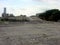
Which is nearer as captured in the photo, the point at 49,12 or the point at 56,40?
the point at 56,40

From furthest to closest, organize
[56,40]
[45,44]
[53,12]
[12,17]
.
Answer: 1. [53,12]
2. [12,17]
3. [56,40]
4. [45,44]

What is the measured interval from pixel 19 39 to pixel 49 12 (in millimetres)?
21283

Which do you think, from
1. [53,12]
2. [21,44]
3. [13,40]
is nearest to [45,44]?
[21,44]

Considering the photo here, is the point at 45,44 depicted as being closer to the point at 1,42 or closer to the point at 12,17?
the point at 1,42

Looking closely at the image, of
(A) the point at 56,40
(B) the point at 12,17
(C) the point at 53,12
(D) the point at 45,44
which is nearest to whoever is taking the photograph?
(D) the point at 45,44

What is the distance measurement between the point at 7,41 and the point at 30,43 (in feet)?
3.93

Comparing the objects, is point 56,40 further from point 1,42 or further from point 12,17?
point 12,17

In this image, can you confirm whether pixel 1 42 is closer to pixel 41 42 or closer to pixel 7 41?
pixel 7 41

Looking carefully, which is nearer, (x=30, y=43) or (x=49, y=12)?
(x=30, y=43)

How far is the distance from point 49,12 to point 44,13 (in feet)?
2.53

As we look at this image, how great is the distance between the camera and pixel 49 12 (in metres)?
31.3

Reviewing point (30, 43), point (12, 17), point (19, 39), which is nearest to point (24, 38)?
point (19, 39)

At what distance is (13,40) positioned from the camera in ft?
33.4

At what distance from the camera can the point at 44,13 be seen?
31516 mm
